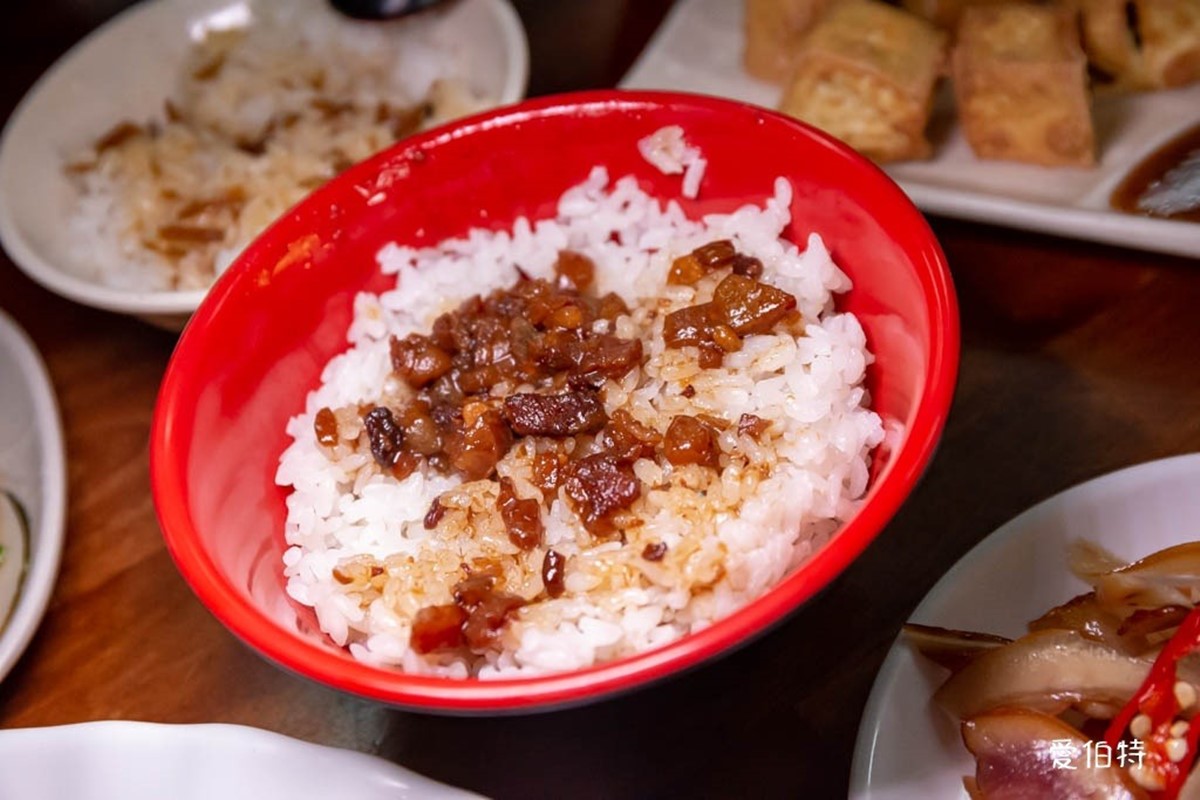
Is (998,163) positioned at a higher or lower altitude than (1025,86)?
lower

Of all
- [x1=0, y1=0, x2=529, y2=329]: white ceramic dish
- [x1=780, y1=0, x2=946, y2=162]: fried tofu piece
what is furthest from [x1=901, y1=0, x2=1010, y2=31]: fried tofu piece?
[x1=0, y1=0, x2=529, y2=329]: white ceramic dish

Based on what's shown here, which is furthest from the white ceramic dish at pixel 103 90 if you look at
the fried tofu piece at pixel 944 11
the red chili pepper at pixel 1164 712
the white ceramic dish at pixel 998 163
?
the red chili pepper at pixel 1164 712

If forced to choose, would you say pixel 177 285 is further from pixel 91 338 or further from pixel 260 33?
pixel 260 33

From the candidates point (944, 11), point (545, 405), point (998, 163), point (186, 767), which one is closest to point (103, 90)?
point (545, 405)

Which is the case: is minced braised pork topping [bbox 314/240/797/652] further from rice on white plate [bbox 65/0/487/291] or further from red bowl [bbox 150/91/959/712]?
rice on white plate [bbox 65/0/487/291]

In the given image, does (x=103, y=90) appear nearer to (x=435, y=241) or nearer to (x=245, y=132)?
(x=245, y=132)

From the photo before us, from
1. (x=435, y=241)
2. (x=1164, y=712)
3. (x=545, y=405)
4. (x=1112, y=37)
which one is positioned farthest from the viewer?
(x=1112, y=37)
